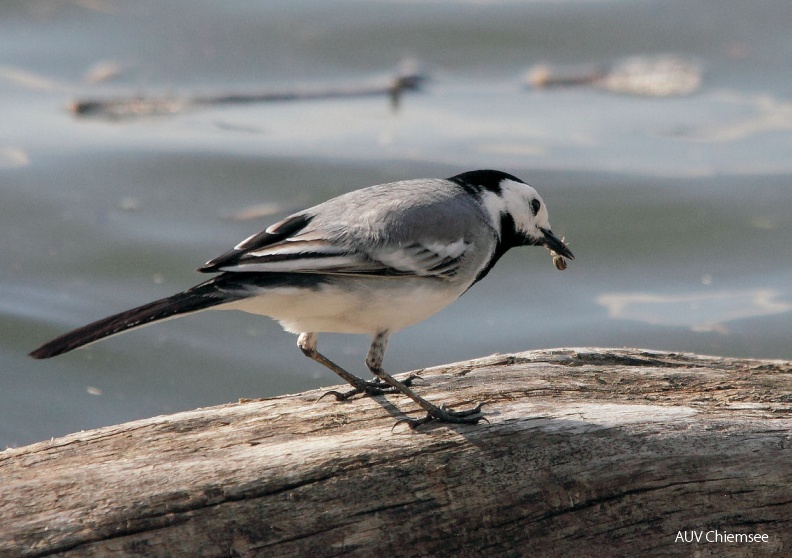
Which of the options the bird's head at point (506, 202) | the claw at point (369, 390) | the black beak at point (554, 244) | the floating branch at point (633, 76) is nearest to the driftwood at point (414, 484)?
the claw at point (369, 390)

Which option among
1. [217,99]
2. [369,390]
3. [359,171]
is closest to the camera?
[369,390]

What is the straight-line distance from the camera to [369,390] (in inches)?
221

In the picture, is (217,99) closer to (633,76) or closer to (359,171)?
(359,171)

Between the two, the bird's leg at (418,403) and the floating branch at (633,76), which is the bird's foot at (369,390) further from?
the floating branch at (633,76)

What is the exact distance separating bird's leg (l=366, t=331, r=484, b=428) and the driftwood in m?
0.06

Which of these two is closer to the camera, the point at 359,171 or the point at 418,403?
the point at 418,403

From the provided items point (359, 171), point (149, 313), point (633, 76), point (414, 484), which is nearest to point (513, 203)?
point (414, 484)

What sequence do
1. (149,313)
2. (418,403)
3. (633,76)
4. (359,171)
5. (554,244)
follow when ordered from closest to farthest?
(149,313)
(418,403)
(554,244)
(359,171)
(633,76)

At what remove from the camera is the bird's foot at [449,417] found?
4.96 metres

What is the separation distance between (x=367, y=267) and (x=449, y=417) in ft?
2.81

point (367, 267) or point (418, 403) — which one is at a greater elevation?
point (367, 267)

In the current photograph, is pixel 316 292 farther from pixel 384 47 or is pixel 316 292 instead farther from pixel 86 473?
pixel 384 47

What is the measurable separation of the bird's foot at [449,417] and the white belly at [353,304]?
21.7 inches

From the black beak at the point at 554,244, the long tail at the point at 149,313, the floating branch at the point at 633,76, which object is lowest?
the long tail at the point at 149,313
